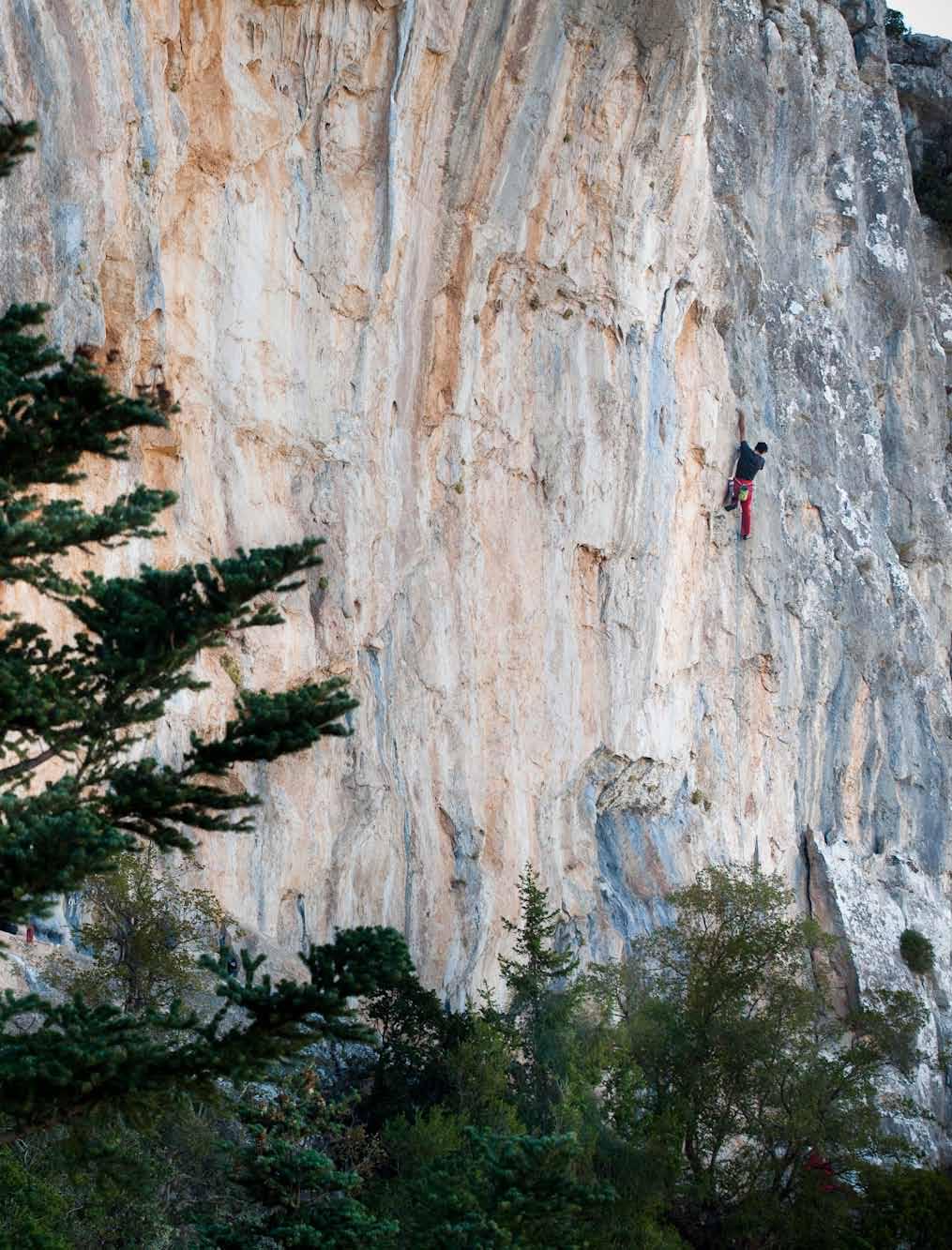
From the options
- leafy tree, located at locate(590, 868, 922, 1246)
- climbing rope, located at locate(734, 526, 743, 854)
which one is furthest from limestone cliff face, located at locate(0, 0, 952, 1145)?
leafy tree, located at locate(590, 868, 922, 1246)

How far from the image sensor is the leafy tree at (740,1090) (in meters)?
20.2

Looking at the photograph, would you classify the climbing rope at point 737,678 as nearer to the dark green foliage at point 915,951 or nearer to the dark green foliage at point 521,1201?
the dark green foliage at point 915,951

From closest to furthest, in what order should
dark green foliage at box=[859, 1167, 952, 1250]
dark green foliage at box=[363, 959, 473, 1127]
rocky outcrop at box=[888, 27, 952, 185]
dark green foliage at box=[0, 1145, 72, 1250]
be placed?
dark green foliage at box=[0, 1145, 72, 1250], dark green foliage at box=[363, 959, 473, 1127], dark green foliage at box=[859, 1167, 952, 1250], rocky outcrop at box=[888, 27, 952, 185]

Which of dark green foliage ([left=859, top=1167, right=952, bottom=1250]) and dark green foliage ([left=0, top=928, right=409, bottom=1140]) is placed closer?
dark green foliage ([left=0, top=928, right=409, bottom=1140])

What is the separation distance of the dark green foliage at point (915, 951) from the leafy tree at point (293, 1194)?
27951 millimetres

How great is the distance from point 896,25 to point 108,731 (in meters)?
53.7

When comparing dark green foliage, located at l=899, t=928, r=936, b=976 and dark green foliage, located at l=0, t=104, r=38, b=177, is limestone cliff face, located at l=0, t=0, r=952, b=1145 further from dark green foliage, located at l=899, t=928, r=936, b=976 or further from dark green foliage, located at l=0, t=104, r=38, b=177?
dark green foliage, located at l=0, t=104, r=38, b=177

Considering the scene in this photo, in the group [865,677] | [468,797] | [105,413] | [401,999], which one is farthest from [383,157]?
[865,677]

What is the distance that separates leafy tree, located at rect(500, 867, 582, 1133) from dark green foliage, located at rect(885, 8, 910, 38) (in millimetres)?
42296

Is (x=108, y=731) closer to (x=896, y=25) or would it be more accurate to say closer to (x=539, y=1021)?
(x=539, y=1021)

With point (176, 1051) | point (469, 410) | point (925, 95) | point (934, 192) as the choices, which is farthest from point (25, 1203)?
point (925, 95)

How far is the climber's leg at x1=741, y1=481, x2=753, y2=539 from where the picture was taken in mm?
33719

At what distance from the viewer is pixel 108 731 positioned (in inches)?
378

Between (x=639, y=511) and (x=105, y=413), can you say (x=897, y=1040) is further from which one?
(x=105, y=413)
